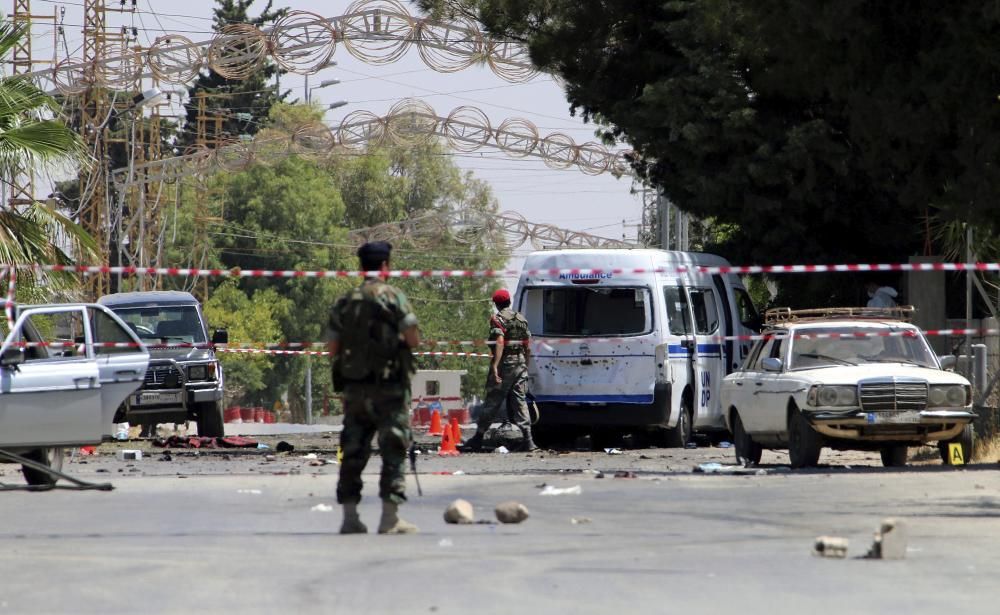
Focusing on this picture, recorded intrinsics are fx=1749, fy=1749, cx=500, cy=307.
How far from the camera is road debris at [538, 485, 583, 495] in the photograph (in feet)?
44.1

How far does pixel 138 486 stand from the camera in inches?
579

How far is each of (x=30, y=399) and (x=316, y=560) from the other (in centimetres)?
610

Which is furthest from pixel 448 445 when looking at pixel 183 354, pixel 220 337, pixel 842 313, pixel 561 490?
pixel 561 490

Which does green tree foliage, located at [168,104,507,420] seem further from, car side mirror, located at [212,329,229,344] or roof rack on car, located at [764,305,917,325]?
roof rack on car, located at [764,305,917,325]

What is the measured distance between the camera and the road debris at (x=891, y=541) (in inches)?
354

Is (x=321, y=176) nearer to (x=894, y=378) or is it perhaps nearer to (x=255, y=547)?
(x=894, y=378)

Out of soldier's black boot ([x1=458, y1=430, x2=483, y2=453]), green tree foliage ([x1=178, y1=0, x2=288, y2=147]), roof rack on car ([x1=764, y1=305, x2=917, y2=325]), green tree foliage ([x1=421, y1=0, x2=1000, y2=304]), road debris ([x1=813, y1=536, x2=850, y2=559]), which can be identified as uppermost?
green tree foliage ([x1=178, y1=0, x2=288, y2=147])

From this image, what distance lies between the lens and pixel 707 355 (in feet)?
71.2

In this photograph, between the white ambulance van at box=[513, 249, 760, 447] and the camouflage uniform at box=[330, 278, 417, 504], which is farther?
the white ambulance van at box=[513, 249, 760, 447]

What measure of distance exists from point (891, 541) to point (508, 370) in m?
11.4

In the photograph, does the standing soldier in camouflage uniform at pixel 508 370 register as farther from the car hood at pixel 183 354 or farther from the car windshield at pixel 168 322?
the car windshield at pixel 168 322

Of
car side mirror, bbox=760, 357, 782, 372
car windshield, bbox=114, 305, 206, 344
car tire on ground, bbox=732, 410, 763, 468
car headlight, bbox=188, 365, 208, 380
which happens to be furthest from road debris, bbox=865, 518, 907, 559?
car windshield, bbox=114, 305, 206, 344

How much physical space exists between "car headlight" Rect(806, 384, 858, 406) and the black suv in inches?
402

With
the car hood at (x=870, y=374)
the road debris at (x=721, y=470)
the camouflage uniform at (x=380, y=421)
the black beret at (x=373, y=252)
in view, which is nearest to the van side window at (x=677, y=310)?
the car hood at (x=870, y=374)
